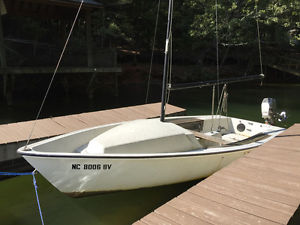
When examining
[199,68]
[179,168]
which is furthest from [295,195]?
[199,68]

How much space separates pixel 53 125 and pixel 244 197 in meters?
5.81

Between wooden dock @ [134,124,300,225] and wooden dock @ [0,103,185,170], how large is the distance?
4376mm

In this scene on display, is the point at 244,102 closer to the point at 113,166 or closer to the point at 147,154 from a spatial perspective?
the point at 147,154

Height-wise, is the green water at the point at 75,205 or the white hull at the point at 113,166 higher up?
the white hull at the point at 113,166

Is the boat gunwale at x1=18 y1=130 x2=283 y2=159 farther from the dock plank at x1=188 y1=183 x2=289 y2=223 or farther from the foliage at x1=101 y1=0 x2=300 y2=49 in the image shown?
the foliage at x1=101 y1=0 x2=300 y2=49

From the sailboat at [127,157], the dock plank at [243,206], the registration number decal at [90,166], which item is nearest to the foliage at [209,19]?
the sailboat at [127,157]

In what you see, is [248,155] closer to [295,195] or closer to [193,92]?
[295,195]

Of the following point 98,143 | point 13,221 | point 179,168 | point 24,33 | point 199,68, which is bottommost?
point 13,221

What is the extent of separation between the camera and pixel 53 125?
8344mm

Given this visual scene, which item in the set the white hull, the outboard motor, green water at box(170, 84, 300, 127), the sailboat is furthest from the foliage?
the white hull

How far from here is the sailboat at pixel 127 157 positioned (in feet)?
17.8

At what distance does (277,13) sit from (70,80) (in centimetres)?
1535

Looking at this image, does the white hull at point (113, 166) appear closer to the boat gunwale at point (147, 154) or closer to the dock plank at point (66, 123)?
the boat gunwale at point (147, 154)

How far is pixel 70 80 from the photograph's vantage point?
69.9ft
